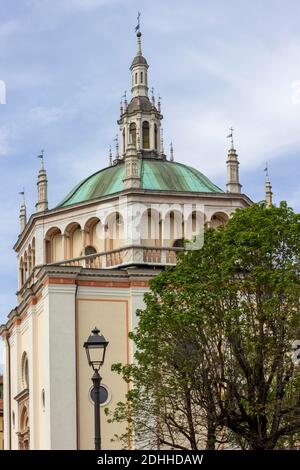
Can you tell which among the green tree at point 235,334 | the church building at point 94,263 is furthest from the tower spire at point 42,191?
the green tree at point 235,334

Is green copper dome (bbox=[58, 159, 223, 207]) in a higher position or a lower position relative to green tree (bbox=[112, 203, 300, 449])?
higher

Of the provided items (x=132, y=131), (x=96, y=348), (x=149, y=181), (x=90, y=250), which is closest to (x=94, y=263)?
(x=90, y=250)

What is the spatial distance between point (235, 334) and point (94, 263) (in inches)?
727

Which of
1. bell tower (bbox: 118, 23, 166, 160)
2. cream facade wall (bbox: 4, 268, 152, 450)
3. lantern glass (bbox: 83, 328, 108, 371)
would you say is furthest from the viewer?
bell tower (bbox: 118, 23, 166, 160)

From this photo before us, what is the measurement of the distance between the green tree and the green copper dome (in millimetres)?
17557

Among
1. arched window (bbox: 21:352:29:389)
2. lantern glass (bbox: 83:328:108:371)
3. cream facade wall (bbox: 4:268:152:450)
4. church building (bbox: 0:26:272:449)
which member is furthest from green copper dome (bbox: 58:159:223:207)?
lantern glass (bbox: 83:328:108:371)

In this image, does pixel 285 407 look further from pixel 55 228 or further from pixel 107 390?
pixel 55 228

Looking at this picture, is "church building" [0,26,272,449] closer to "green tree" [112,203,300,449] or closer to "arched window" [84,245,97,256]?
"arched window" [84,245,97,256]

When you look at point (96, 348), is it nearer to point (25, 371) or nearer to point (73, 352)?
point (73, 352)

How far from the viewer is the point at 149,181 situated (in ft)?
167

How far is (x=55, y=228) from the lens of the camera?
50.9 meters

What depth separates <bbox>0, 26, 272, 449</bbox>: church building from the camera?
45.1 meters

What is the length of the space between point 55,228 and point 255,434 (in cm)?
2251

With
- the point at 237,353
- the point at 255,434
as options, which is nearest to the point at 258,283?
the point at 237,353
